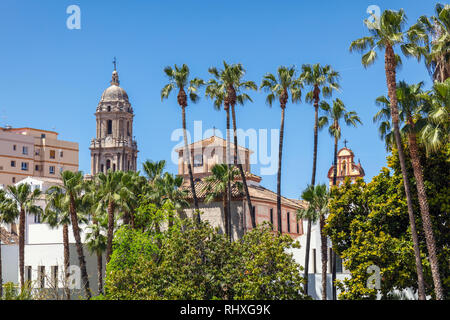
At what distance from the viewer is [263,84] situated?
176 feet

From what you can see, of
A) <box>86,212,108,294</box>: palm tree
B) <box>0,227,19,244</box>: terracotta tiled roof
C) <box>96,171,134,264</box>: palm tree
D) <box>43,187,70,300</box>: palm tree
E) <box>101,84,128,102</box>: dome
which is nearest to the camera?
<box>96,171,134,264</box>: palm tree

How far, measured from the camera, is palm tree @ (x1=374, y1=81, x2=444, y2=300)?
32000 millimetres

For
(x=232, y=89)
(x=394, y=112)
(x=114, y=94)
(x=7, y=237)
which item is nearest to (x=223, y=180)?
(x=232, y=89)

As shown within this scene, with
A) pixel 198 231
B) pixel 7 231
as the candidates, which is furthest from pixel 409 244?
pixel 7 231

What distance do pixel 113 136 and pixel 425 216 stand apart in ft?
A: 299

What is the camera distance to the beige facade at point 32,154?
11994 centimetres

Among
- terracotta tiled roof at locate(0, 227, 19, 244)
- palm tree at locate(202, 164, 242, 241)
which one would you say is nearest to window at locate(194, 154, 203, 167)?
terracotta tiled roof at locate(0, 227, 19, 244)

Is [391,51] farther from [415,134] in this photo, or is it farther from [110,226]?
[110,226]

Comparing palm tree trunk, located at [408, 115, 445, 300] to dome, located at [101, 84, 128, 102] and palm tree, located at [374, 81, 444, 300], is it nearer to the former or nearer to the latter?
palm tree, located at [374, 81, 444, 300]

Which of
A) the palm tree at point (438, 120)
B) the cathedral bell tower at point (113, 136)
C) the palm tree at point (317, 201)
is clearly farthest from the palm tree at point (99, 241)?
the cathedral bell tower at point (113, 136)

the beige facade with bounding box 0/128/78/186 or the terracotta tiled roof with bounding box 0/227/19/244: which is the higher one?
the beige facade with bounding box 0/128/78/186

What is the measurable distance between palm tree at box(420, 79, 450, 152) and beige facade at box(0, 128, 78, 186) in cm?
9456
